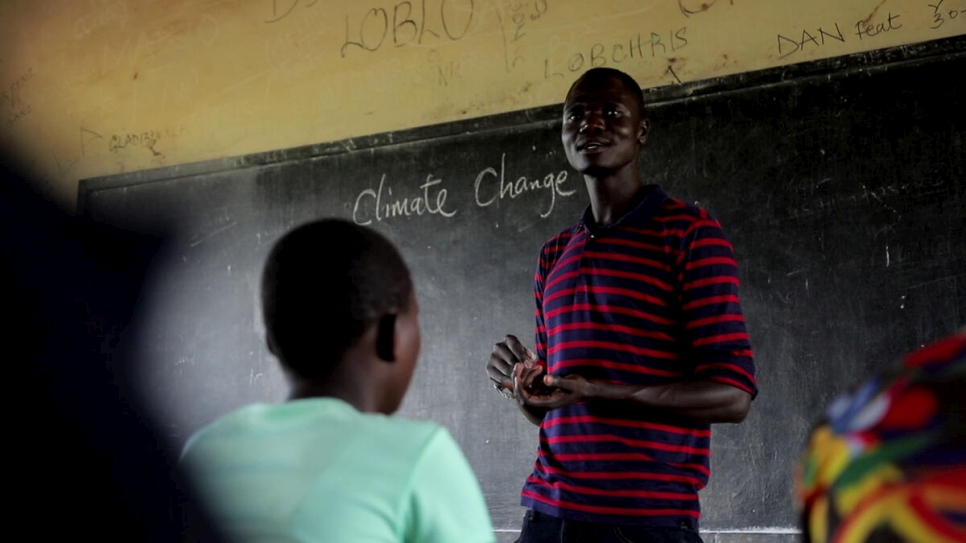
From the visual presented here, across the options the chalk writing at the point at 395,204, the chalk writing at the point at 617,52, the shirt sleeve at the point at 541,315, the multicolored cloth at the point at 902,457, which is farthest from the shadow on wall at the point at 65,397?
the chalk writing at the point at 395,204

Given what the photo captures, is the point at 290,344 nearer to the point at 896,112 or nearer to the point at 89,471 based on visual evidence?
the point at 89,471

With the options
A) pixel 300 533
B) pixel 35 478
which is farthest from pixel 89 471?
pixel 300 533

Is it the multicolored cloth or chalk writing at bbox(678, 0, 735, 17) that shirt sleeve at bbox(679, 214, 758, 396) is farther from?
chalk writing at bbox(678, 0, 735, 17)

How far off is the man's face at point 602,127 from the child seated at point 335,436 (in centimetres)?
73

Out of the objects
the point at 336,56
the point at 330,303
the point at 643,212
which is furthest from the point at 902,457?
the point at 336,56

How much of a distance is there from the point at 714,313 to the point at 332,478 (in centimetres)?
80

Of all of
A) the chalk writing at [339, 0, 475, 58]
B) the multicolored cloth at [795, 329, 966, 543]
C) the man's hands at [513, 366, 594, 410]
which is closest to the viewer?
the multicolored cloth at [795, 329, 966, 543]

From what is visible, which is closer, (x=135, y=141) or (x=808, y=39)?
(x=808, y=39)

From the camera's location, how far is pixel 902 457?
1.17 ft

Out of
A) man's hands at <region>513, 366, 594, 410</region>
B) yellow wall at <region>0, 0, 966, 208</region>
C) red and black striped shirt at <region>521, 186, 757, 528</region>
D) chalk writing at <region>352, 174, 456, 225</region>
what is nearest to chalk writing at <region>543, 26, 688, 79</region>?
yellow wall at <region>0, 0, 966, 208</region>

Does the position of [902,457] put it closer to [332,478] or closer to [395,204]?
[332,478]

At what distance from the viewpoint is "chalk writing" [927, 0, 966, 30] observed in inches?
98.0

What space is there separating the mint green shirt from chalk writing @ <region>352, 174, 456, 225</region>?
234 centimetres

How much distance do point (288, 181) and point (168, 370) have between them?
33.5 inches
